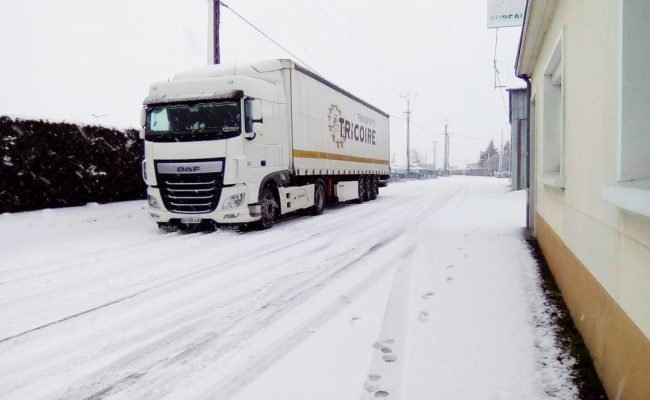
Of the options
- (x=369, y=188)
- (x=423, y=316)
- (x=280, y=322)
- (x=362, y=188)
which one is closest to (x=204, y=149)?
(x=280, y=322)

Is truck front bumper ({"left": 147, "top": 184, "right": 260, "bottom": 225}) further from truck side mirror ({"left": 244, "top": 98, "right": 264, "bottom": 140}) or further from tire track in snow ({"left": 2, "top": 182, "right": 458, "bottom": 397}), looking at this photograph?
truck side mirror ({"left": 244, "top": 98, "right": 264, "bottom": 140})

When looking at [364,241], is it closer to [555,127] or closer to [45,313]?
[555,127]

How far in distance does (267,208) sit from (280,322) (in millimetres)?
6347

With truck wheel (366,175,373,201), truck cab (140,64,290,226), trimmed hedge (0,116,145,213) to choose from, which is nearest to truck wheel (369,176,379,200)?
truck wheel (366,175,373,201)

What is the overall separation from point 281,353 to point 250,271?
2.75 meters

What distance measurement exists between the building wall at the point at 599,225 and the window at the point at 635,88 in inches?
3.6

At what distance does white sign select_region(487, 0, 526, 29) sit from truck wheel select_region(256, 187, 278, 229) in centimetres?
1399

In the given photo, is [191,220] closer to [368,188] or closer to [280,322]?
[280,322]

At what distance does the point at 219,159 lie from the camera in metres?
9.14

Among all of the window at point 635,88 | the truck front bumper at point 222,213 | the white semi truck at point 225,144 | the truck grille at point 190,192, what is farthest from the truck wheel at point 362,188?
the window at point 635,88

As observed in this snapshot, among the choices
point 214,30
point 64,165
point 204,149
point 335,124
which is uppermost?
point 214,30

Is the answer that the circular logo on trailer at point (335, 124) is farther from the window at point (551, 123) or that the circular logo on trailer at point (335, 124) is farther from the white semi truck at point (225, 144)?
the window at point (551, 123)

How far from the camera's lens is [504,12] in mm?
19219

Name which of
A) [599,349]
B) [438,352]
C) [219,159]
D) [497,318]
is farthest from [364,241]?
[599,349]
